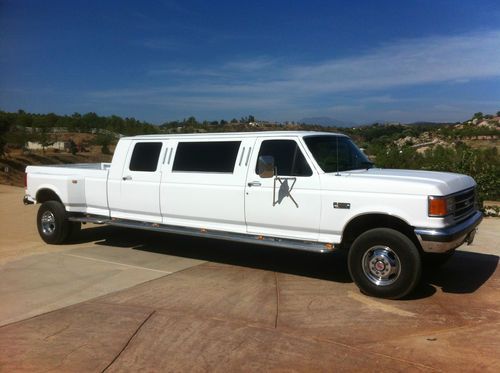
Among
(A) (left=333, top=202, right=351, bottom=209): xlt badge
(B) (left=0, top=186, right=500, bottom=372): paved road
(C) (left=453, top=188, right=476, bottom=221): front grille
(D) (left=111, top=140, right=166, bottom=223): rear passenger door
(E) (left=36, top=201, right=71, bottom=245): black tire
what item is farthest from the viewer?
(E) (left=36, top=201, right=71, bottom=245): black tire

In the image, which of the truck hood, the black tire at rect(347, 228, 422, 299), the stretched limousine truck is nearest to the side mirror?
the stretched limousine truck

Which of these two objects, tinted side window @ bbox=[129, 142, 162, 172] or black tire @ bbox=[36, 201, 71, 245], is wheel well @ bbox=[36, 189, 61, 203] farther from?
tinted side window @ bbox=[129, 142, 162, 172]

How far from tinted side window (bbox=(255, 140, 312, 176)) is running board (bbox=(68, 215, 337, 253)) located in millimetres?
926

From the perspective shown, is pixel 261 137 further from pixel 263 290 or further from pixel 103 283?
pixel 103 283

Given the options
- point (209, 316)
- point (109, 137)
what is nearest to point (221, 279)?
point (209, 316)

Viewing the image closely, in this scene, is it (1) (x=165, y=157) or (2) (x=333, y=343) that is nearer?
(2) (x=333, y=343)

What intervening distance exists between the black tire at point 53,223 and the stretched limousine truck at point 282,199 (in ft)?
0.06

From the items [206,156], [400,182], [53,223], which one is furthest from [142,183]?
[400,182]

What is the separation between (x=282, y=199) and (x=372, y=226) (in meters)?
1.25

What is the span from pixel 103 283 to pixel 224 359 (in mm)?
3007

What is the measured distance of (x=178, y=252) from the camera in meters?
8.83

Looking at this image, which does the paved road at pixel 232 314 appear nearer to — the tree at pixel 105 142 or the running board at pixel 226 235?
the running board at pixel 226 235

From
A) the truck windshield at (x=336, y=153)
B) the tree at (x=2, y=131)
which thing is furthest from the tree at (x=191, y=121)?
the truck windshield at (x=336, y=153)

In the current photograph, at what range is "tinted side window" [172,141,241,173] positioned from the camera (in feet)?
24.9
